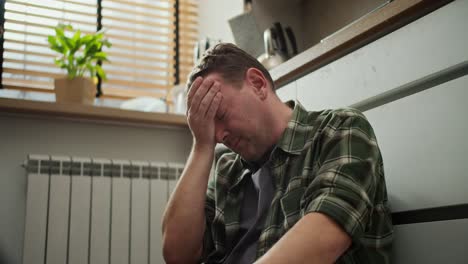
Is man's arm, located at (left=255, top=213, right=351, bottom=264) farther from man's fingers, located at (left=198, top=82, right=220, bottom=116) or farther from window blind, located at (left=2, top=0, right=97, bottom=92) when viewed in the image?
window blind, located at (left=2, top=0, right=97, bottom=92)

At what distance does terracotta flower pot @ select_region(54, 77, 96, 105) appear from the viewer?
87.9 inches

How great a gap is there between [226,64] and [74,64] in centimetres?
136

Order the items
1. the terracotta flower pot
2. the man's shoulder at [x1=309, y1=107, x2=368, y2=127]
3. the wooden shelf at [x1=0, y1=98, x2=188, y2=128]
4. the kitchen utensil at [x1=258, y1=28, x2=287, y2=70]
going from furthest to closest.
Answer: the terracotta flower pot
the wooden shelf at [x1=0, y1=98, x2=188, y2=128]
the kitchen utensil at [x1=258, y1=28, x2=287, y2=70]
the man's shoulder at [x1=309, y1=107, x2=368, y2=127]

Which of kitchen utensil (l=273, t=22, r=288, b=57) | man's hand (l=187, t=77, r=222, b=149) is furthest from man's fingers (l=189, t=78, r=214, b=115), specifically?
kitchen utensil (l=273, t=22, r=288, b=57)

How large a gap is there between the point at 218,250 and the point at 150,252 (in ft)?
3.24

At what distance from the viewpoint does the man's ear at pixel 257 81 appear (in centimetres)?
121

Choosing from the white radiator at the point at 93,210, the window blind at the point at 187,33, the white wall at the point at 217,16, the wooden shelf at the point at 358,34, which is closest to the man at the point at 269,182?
the wooden shelf at the point at 358,34

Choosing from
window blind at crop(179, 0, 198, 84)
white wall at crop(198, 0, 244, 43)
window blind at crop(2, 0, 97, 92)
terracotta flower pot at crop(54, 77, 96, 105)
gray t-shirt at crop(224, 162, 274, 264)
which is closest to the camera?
gray t-shirt at crop(224, 162, 274, 264)

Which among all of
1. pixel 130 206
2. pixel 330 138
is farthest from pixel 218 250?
pixel 130 206

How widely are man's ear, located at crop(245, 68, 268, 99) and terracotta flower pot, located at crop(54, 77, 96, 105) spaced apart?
1211 mm

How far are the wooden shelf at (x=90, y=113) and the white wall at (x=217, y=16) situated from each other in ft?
1.61

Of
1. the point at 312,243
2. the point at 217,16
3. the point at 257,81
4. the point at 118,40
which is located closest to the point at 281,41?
the point at 217,16

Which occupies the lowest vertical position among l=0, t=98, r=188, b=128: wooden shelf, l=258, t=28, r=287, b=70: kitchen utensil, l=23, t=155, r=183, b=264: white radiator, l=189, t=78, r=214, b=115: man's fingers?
l=23, t=155, r=183, b=264: white radiator

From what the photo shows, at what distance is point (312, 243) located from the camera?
2.82 ft
